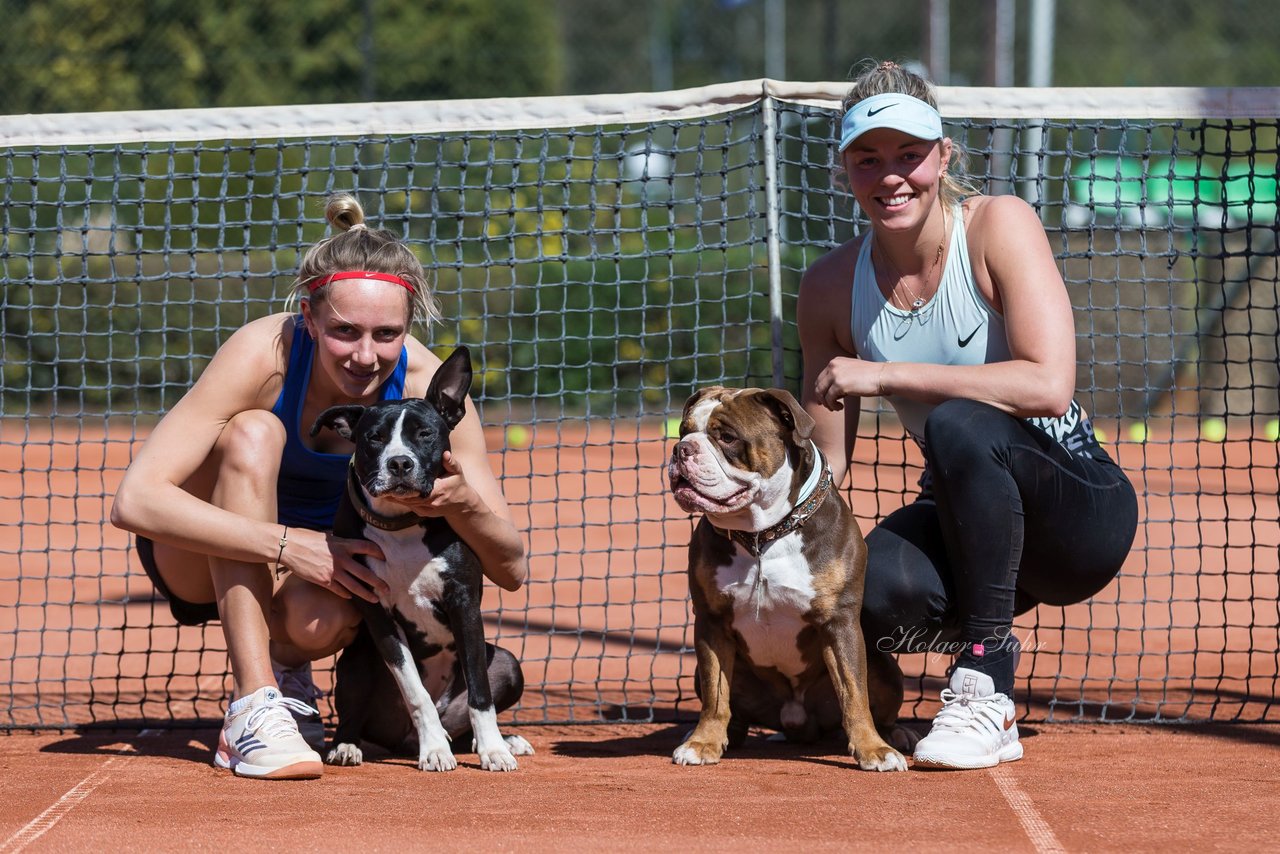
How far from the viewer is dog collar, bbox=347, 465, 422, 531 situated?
396 centimetres

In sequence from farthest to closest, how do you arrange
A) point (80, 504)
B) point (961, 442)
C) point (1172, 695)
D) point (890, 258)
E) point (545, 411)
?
point (545, 411)
point (80, 504)
point (1172, 695)
point (890, 258)
point (961, 442)

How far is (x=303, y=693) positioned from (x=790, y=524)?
5.41ft

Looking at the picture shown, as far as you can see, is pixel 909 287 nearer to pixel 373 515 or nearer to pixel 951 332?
pixel 951 332

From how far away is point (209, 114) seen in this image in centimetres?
514

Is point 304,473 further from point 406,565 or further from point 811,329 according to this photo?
point 811,329

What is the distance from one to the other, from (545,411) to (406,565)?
10.5 m

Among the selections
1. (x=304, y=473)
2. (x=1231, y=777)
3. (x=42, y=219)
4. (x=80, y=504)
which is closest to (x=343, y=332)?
(x=304, y=473)

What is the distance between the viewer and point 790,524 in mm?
3906

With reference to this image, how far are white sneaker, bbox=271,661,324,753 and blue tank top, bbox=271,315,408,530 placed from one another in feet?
1.52

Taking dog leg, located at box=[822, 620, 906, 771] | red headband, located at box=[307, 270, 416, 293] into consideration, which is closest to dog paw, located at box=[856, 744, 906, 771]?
dog leg, located at box=[822, 620, 906, 771]

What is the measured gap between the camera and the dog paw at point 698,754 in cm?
399

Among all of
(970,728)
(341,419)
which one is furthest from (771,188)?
(970,728)

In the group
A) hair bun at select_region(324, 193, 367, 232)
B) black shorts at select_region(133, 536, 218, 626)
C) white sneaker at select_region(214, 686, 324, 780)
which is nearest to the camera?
white sneaker at select_region(214, 686, 324, 780)

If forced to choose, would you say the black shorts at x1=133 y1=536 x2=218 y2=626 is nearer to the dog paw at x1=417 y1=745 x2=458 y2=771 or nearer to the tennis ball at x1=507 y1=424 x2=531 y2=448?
the dog paw at x1=417 y1=745 x2=458 y2=771
